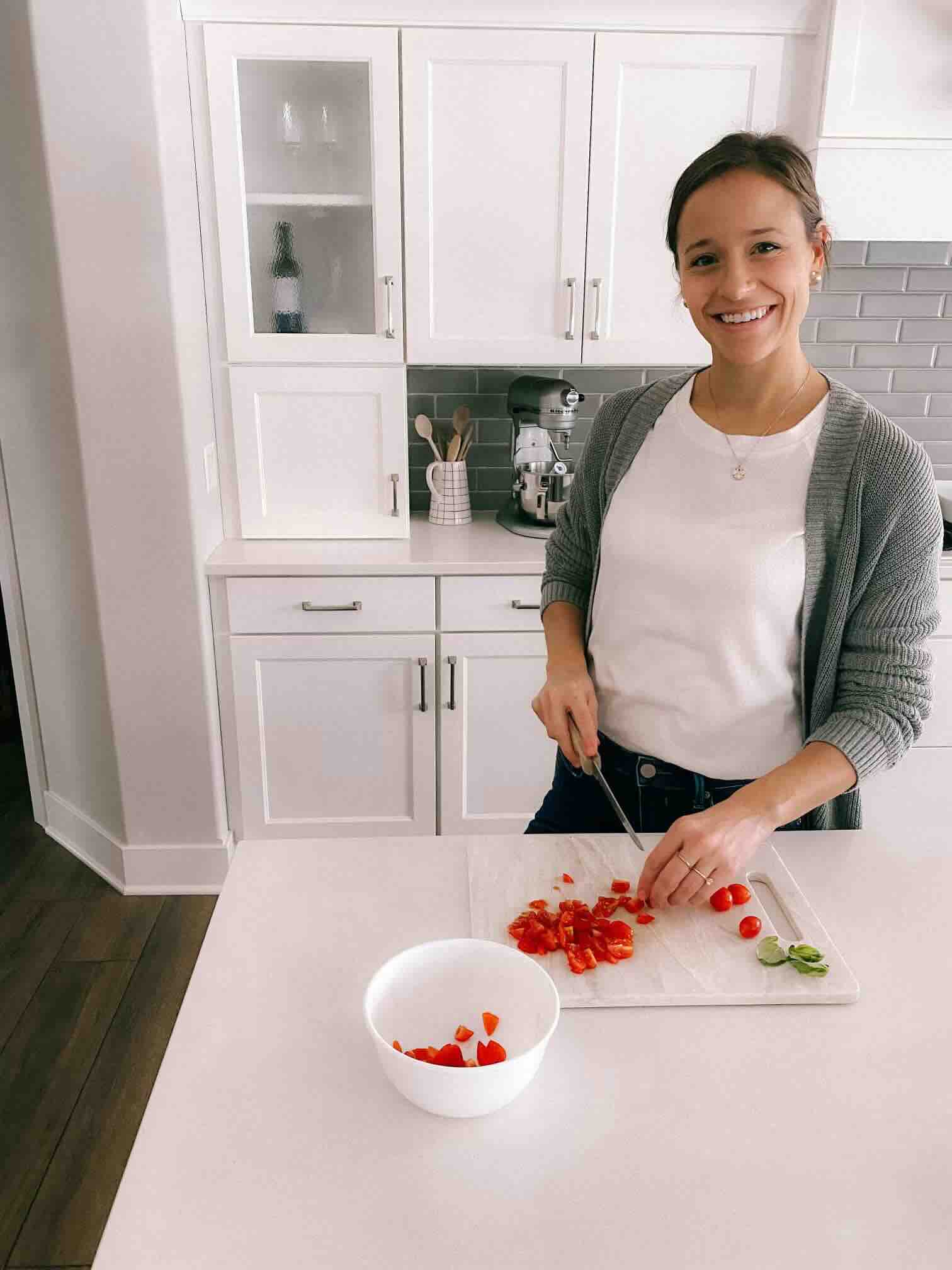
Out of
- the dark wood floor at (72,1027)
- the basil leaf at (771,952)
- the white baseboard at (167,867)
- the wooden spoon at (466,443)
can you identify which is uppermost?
the wooden spoon at (466,443)

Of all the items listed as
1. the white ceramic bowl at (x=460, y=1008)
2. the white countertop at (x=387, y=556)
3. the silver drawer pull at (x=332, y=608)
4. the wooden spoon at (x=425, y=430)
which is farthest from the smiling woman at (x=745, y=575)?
the wooden spoon at (x=425, y=430)

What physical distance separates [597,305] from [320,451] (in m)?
0.79

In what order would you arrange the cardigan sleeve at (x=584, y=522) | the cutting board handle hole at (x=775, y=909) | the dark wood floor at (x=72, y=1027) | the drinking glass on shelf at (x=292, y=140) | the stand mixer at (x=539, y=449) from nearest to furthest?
the cutting board handle hole at (x=775, y=909), the cardigan sleeve at (x=584, y=522), the dark wood floor at (x=72, y=1027), the drinking glass on shelf at (x=292, y=140), the stand mixer at (x=539, y=449)

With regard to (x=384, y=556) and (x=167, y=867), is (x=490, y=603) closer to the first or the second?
(x=384, y=556)

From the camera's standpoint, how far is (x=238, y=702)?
2480 mm

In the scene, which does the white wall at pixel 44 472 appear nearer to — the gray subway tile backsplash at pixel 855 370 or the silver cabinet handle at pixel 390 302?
the silver cabinet handle at pixel 390 302

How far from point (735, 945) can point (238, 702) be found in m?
1.73

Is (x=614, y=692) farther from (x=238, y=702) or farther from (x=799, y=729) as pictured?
(x=238, y=702)

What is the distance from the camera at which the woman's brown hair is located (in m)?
1.14

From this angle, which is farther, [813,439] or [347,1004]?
[813,439]

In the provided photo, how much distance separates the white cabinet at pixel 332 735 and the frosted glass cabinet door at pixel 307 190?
2.39ft

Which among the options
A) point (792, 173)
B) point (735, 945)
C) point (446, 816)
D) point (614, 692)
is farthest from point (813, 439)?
point (446, 816)

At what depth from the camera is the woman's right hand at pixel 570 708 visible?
1270 millimetres

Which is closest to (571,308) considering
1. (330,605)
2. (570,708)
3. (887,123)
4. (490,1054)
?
(887,123)
